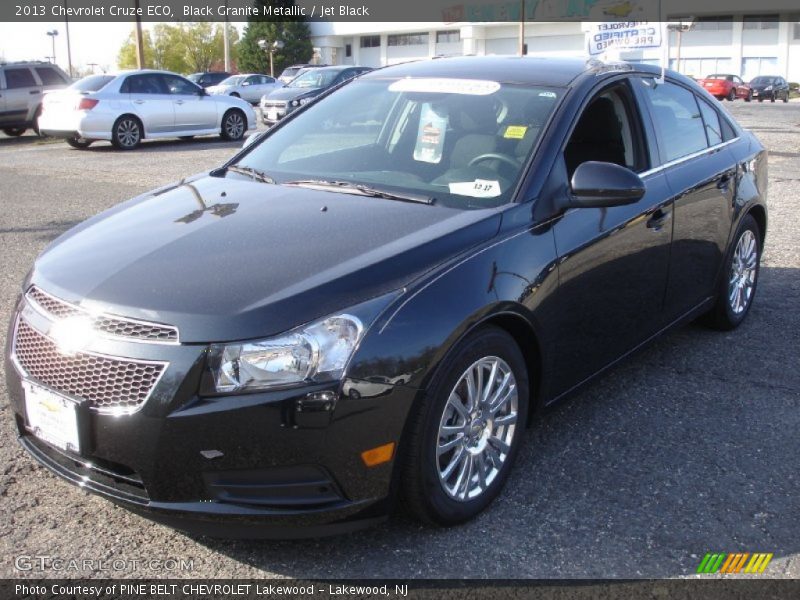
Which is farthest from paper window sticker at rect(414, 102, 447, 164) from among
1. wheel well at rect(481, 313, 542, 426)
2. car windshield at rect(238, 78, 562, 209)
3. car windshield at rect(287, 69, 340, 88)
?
car windshield at rect(287, 69, 340, 88)

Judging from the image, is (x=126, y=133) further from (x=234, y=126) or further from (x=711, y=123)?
(x=711, y=123)

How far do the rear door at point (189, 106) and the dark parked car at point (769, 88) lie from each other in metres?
36.6

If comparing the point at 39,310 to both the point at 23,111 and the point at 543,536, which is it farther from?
the point at 23,111

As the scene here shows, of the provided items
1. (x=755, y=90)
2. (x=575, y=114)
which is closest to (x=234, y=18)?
(x=755, y=90)

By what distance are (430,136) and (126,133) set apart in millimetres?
14947

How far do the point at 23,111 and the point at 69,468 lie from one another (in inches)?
810

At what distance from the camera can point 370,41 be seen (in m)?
74.2

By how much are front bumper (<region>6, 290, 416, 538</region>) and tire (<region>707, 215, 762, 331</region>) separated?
3.22m

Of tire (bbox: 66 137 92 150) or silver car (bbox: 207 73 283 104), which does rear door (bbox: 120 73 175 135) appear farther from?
silver car (bbox: 207 73 283 104)

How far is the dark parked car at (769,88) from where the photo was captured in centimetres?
4666

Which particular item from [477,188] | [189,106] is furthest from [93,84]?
[477,188]

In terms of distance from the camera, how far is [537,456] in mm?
3850

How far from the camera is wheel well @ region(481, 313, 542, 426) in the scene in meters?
3.35

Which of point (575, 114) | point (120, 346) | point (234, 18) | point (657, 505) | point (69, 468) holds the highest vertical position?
point (234, 18)
